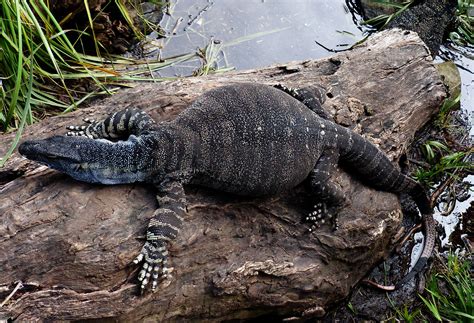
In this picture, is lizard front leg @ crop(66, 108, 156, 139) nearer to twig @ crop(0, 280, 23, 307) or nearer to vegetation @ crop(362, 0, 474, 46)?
twig @ crop(0, 280, 23, 307)

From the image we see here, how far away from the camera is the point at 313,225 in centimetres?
529

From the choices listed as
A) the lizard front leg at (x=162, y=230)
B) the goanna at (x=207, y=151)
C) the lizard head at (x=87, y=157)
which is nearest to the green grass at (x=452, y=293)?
the goanna at (x=207, y=151)

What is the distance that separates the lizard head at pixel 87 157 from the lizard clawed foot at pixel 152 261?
0.59 metres

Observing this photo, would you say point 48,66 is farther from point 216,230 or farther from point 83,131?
point 216,230

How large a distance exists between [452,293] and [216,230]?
2641 mm

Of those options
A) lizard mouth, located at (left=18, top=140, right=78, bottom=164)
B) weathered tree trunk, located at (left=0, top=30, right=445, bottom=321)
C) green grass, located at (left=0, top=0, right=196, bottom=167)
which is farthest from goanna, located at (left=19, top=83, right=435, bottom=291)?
green grass, located at (left=0, top=0, right=196, bottom=167)

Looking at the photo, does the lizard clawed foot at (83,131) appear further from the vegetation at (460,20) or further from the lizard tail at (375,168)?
the vegetation at (460,20)

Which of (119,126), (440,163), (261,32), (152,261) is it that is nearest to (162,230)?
(152,261)

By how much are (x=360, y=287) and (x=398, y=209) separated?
100 centimetres

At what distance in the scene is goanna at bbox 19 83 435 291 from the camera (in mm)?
4531

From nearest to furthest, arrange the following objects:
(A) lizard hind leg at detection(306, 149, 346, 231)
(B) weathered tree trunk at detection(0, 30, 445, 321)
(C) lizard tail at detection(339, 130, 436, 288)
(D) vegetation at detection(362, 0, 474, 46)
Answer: (B) weathered tree trunk at detection(0, 30, 445, 321) → (A) lizard hind leg at detection(306, 149, 346, 231) → (C) lizard tail at detection(339, 130, 436, 288) → (D) vegetation at detection(362, 0, 474, 46)

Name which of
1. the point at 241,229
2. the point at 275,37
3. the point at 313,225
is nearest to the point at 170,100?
the point at 241,229

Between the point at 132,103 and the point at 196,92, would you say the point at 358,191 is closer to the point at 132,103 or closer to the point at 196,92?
the point at 196,92

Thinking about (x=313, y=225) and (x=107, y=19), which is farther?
(x=107, y=19)
